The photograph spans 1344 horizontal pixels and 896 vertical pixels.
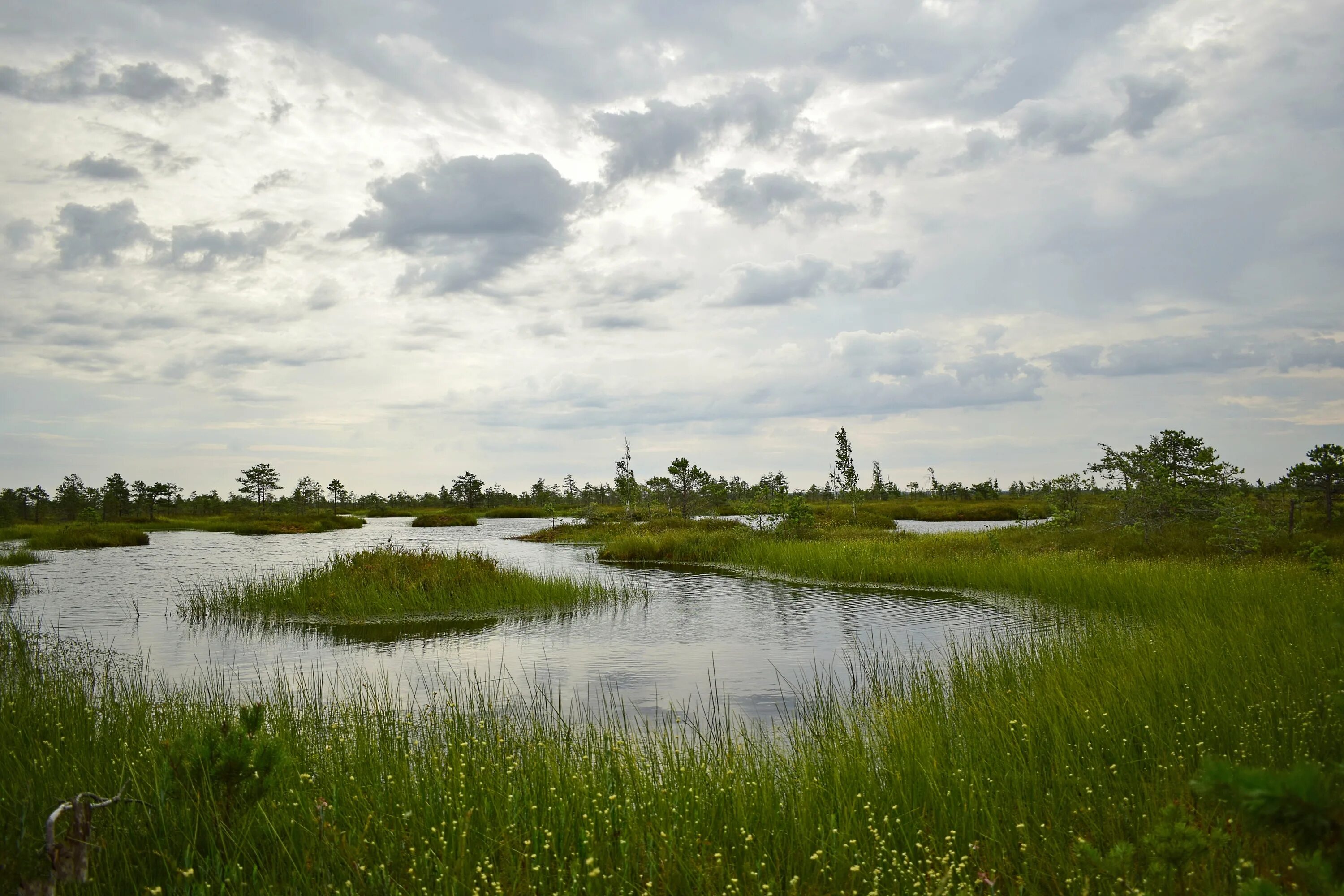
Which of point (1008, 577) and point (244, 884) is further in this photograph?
point (1008, 577)

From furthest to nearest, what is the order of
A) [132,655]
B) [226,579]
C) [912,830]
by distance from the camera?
[226,579], [132,655], [912,830]

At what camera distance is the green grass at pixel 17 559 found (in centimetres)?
3469

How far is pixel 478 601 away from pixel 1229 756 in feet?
57.2

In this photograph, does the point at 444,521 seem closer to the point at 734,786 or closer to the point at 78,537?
the point at 78,537

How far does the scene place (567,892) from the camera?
163 inches

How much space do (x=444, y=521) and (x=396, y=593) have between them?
203ft

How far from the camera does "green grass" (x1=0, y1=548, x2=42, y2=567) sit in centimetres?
3469

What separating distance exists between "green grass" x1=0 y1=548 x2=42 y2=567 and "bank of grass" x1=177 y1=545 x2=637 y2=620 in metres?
17.8

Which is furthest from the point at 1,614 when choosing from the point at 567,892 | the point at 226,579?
the point at 567,892

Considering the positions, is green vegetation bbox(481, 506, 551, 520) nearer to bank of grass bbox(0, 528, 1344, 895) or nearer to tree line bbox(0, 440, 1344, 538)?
tree line bbox(0, 440, 1344, 538)

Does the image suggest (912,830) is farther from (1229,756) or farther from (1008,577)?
(1008,577)

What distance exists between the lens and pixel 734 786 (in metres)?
5.75

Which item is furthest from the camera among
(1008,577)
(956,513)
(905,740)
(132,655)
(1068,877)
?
(956,513)

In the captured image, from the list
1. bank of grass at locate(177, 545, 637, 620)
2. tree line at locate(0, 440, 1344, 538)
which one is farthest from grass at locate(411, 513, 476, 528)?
bank of grass at locate(177, 545, 637, 620)
